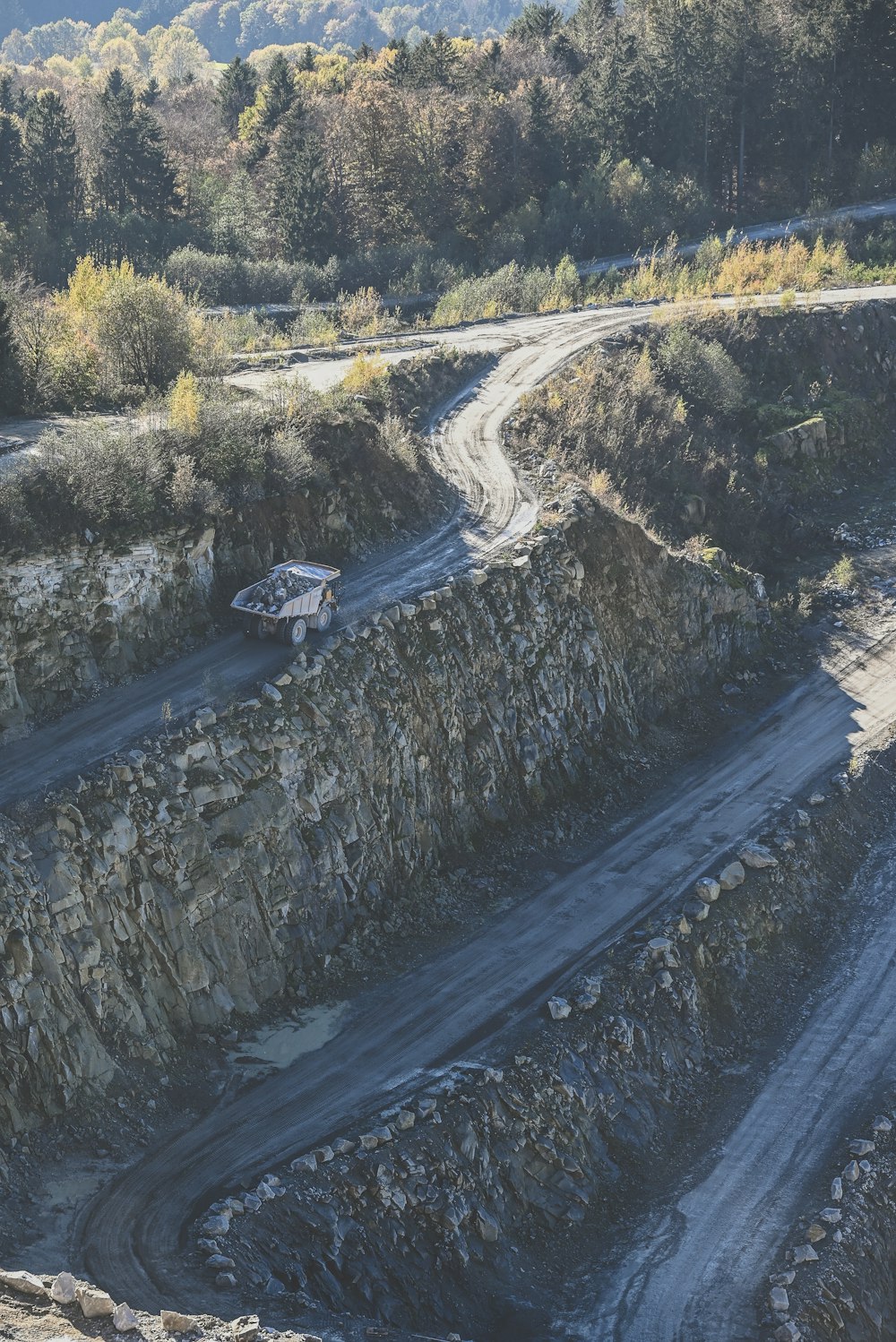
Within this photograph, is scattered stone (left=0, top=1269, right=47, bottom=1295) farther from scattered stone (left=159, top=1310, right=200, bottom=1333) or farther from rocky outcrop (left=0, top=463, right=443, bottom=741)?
rocky outcrop (left=0, top=463, right=443, bottom=741)

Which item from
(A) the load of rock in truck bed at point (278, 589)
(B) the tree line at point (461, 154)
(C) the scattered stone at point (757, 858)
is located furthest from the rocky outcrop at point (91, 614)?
(B) the tree line at point (461, 154)

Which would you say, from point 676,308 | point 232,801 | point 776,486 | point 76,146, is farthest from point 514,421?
point 76,146

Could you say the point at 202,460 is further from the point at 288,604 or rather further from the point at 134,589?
the point at 288,604

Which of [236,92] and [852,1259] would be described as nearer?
[852,1259]

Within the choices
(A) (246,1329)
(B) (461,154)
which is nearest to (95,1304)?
(A) (246,1329)

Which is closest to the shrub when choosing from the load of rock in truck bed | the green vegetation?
the green vegetation

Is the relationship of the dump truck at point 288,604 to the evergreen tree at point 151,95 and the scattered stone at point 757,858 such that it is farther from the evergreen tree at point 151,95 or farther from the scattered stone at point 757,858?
the evergreen tree at point 151,95

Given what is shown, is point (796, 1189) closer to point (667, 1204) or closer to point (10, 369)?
point (667, 1204)
